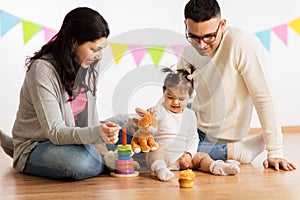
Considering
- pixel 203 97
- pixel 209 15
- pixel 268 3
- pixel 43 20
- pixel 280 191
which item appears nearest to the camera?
pixel 280 191

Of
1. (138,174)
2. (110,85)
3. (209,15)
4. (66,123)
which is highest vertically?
(209,15)

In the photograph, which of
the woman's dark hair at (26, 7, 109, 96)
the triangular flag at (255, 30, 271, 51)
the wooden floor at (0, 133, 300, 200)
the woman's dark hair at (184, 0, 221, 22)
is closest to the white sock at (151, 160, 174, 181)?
the wooden floor at (0, 133, 300, 200)

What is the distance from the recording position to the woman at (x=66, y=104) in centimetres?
171

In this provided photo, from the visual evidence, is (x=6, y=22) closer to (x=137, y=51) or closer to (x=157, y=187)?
(x=137, y=51)

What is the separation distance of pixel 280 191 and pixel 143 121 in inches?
15.7

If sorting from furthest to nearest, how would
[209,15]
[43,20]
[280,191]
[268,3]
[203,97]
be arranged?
[268,3], [43,20], [203,97], [209,15], [280,191]

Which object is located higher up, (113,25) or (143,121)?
(113,25)

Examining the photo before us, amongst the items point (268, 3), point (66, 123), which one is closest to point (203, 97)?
point (66, 123)

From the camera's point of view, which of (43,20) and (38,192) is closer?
(38,192)

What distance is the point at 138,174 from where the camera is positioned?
1.82m

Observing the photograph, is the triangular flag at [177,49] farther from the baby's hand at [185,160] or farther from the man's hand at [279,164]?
the man's hand at [279,164]

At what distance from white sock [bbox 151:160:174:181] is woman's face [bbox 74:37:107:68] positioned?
34 centimetres

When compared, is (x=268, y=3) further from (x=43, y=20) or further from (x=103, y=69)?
(x=103, y=69)

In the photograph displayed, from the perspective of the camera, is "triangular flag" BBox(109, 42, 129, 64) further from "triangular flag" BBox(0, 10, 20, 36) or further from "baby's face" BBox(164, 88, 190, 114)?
"triangular flag" BBox(0, 10, 20, 36)
